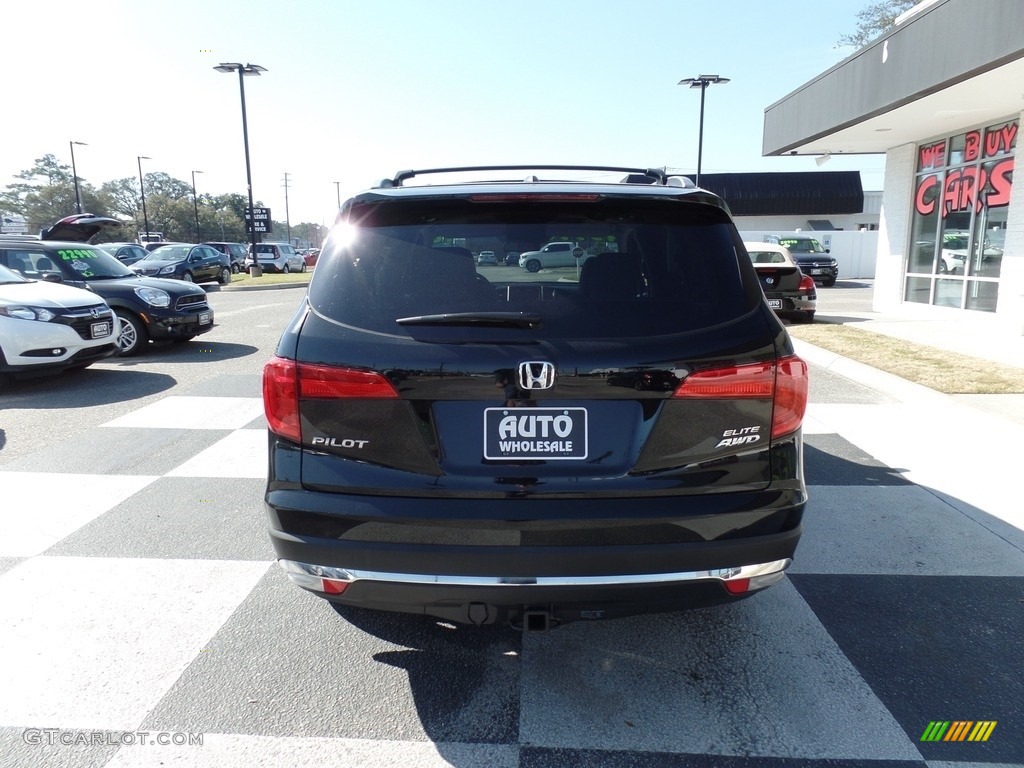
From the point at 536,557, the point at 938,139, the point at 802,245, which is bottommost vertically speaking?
the point at 536,557

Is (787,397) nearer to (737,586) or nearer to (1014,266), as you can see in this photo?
(737,586)

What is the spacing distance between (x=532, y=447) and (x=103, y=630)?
2189mm

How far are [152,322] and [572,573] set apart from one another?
975 cm

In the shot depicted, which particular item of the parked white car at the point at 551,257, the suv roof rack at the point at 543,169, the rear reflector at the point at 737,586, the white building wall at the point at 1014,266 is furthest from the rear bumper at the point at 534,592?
the white building wall at the point at 1014,266

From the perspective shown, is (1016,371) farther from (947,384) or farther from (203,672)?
(203,672)

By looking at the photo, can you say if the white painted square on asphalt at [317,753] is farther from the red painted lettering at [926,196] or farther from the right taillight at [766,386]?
the red painted lettering at [926,196]

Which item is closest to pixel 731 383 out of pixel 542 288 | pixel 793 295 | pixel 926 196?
pixel 542 288

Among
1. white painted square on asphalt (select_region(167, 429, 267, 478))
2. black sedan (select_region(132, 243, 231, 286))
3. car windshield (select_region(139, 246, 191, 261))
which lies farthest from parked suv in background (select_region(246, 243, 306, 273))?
white painted square on asphalt (select_region(167, 429, 267, 478))

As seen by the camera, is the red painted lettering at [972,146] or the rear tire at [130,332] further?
→ the red painted lettering at [972,146]

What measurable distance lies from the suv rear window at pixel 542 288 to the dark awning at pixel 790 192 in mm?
47313

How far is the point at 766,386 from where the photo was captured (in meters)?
2.38

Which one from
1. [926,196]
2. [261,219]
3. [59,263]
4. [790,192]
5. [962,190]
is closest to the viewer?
[59,263]

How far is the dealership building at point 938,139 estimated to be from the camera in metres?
9.79

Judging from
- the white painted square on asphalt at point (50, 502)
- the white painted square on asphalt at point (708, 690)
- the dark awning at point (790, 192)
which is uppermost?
the dark awning at point (790, 192)
